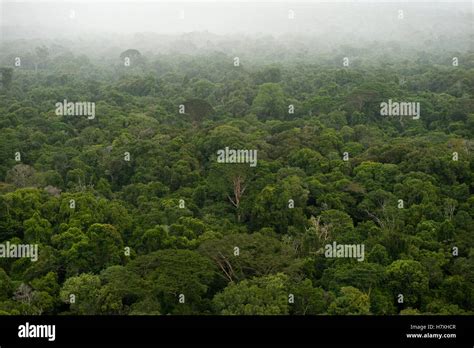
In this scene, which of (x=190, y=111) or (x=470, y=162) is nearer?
(x=470, y=162)

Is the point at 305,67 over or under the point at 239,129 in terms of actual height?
over

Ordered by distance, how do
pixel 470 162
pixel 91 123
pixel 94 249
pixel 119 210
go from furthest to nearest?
pixel 91 123 < pixel 470 162 < pixel 119 210 < pixel 94 249

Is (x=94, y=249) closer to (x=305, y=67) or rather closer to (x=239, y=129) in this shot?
(x=239, y=129)
